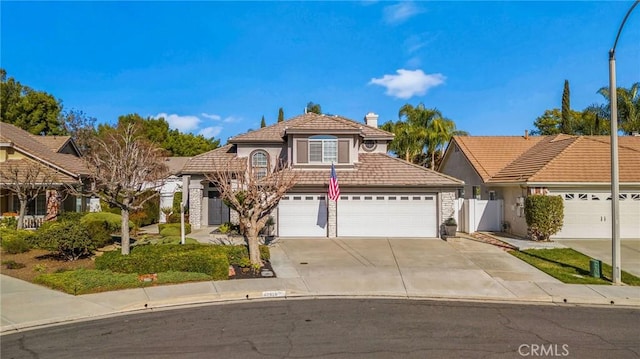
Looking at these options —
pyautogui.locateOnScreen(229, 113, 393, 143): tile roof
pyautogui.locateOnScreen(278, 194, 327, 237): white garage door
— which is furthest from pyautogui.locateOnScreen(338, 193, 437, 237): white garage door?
pyautogui.locateOnScreen(229, 113, 393, 143): tile roof

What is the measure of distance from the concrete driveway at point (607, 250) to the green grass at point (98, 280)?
45.3 ft

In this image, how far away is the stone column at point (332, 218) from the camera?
20453 millimetres

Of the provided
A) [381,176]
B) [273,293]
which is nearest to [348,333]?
[273,293]

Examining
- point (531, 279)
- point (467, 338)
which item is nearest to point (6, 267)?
point (467, 338)

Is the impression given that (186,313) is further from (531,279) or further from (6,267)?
(531,279)

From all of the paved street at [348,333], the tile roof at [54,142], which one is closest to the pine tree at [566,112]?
the paved street at [348,333]

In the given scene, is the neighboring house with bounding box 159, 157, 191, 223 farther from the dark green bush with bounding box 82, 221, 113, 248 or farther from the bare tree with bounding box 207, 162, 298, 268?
the bare tree with bounding box 207, 162, 298, 268

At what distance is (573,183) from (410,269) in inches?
414

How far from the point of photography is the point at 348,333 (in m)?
7.92

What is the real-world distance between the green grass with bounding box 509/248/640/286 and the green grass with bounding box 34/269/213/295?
10.8 metres

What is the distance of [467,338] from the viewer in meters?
7.63

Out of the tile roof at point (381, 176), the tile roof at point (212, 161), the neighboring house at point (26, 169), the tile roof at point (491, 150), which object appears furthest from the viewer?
the tile roof at point (491, 150)

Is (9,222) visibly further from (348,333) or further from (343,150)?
(348,333)

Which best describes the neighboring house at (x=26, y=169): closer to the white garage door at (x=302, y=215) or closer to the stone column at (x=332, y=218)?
the white garage door at (x=302, y=215)
